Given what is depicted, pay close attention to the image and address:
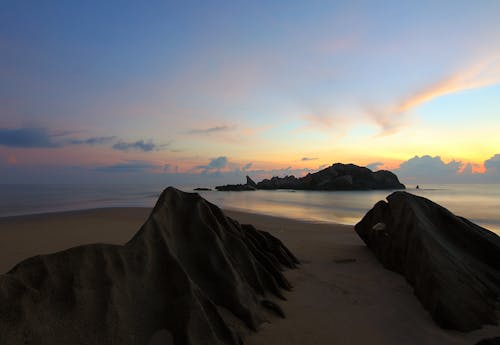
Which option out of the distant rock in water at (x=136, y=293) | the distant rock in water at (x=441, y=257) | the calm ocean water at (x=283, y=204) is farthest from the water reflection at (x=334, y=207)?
the distant rock in water at (x=136, y=293)

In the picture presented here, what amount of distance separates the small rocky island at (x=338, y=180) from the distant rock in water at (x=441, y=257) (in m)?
85.8

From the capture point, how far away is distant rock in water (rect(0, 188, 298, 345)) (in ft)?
10.6

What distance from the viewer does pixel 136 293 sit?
4.09 meters

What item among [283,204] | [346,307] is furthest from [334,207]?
[346,307]

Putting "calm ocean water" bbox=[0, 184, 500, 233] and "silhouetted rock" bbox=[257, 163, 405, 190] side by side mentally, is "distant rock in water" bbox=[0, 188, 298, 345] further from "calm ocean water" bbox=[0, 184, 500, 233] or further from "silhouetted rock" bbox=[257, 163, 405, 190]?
"silhouetted rock" bbox=[257, 163, 405, 190]

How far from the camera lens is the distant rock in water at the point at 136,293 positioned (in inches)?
127

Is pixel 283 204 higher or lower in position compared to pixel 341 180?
lower

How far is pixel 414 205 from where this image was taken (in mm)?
8656

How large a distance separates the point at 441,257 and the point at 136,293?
5.81 metres

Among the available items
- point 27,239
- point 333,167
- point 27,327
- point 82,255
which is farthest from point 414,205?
point 333,167

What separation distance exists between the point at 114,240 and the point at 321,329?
11.7 metres

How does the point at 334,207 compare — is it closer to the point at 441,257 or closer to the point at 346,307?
the point at 441,257

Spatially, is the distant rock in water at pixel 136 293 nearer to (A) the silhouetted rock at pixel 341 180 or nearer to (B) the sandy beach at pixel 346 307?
(B) the sandy beach at pixel 346 307

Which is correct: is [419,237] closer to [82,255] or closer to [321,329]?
[321,329]
